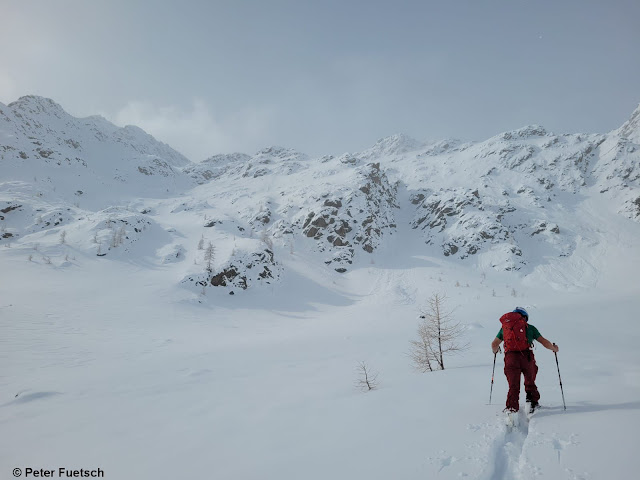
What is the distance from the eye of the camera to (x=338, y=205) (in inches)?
2454

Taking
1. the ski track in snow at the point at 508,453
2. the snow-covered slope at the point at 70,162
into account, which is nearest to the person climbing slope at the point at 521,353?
the ski track in snow at the point at 508,453

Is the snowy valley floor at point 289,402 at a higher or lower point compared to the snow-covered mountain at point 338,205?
lower

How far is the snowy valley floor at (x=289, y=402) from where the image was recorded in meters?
3.57

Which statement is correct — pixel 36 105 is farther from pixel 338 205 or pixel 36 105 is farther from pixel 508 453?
pixel 508 453

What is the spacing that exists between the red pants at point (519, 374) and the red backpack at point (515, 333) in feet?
0.45

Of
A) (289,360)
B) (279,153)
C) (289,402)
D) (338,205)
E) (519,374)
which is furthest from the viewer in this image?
(279,153)

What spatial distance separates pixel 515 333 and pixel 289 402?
532cm

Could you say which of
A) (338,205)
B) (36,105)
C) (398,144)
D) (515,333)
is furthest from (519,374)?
(36,105)

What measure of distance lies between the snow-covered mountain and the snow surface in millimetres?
930

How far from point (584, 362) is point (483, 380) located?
457cm

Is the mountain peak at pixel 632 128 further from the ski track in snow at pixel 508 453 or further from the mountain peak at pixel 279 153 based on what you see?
the mountain peak at pixel 279 153

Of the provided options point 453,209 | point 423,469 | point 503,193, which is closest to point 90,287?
point 423,469

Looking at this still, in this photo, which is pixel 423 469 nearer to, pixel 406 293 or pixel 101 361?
pixel 101 361

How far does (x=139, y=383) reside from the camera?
9.84 m
